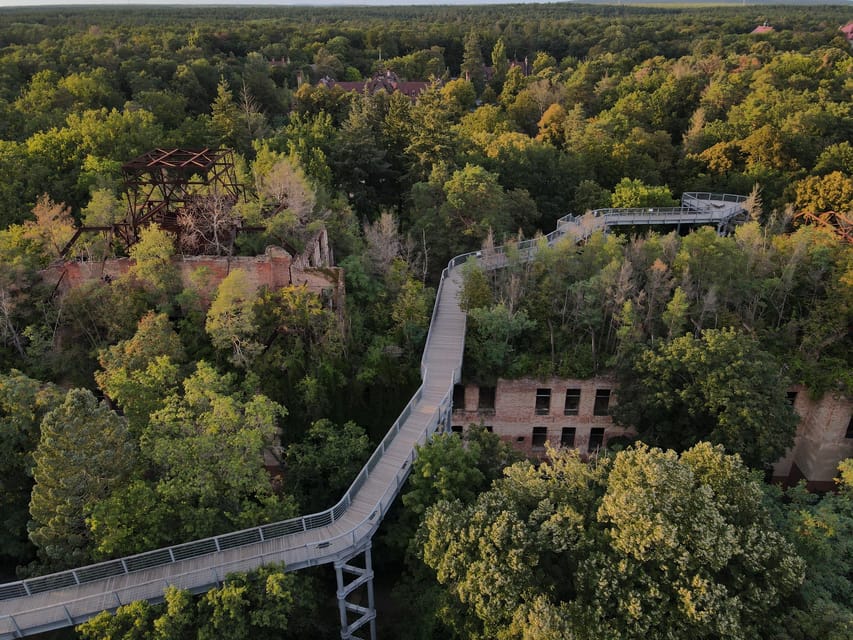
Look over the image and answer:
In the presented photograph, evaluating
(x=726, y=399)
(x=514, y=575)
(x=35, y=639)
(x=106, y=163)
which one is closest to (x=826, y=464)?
(x=726, y=399)

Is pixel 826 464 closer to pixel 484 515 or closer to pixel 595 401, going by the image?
pixel 595 401

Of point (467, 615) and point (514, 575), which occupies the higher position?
point (514, 575)

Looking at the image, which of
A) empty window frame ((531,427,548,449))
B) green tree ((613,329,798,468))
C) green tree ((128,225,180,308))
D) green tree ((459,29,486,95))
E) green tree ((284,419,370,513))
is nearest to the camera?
green tree ((284,419,370,513))

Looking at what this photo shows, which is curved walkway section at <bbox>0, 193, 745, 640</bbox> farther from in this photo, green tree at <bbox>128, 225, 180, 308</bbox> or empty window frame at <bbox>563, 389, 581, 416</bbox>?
green tree at <bbox>128, 225, 180, 308</bbox>

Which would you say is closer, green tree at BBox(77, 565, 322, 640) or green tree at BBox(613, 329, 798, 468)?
green tree at BBox(77, 565, 322, 640)

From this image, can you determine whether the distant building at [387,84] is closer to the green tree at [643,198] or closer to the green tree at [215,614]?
the green tree at [643,198]

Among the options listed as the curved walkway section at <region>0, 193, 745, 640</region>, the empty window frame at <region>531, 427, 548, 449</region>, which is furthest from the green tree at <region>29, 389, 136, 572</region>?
the empty window frame at <region>531, 427, 548, 449</region>

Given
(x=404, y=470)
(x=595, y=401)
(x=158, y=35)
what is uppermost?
(x=158, y=35)

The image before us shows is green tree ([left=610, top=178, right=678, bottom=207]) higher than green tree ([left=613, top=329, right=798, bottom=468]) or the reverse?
higher

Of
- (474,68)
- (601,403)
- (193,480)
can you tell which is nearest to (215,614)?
(193,480)
